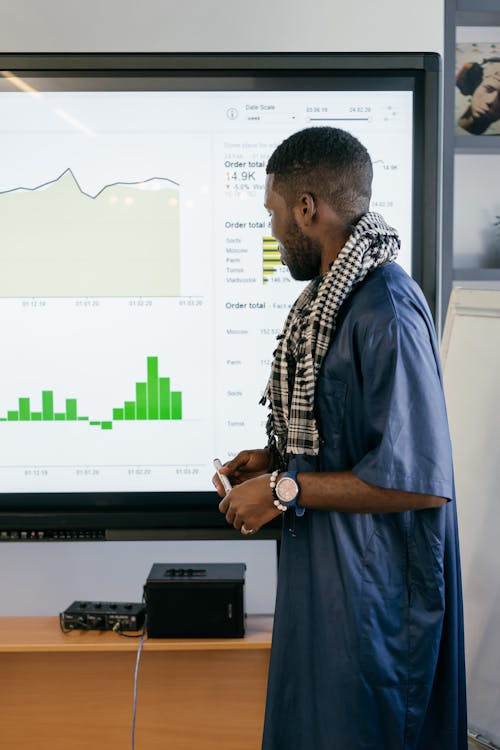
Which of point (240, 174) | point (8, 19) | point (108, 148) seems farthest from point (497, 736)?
point (8, 19)

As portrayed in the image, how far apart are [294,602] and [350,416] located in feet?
1.16

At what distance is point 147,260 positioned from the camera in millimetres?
1938

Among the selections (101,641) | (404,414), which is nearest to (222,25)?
(404,414)

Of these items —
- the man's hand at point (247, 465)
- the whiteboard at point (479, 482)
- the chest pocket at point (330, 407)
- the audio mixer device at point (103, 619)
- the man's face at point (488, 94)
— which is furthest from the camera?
the man's face at point (488, 94)

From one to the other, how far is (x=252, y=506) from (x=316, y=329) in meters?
0.32

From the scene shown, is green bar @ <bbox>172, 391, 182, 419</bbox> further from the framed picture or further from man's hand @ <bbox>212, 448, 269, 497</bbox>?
the framed picture

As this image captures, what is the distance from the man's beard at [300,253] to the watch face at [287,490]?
397 millimetres

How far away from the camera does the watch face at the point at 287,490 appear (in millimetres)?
1229

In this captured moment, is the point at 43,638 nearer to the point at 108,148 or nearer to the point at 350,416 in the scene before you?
the point at 350,416

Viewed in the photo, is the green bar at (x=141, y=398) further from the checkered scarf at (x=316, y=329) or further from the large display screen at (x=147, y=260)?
the checkered scarf at (x=316, y=329)

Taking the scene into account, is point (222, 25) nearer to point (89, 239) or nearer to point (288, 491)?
point (89, 239)

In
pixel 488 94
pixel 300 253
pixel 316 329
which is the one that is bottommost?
pixel 316 329

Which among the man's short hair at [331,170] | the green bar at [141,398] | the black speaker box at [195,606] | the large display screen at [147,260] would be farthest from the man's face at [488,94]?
the black speaker box at [195,606]

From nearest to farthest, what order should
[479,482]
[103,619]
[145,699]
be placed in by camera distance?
[479,482]
[103,619]
[145,699]
